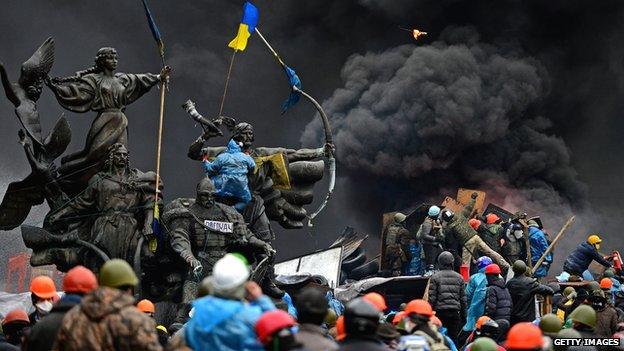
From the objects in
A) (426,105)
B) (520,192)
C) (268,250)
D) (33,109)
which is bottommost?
(268,250)

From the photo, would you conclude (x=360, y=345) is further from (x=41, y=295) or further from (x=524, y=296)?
(x=524, y=296)

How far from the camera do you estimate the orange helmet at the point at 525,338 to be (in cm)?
744

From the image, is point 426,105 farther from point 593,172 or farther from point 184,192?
point 184,192

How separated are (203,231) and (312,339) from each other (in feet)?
26.9

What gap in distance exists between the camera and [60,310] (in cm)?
785

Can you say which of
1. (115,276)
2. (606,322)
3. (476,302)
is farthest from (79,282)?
(476,302)

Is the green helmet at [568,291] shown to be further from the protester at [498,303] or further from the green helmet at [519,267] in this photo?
the protester at [498,303]

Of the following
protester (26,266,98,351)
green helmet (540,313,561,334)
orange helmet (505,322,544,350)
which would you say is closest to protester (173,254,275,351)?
protester (26,266,98,351)

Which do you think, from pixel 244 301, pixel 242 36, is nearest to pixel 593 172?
pixel 242 36

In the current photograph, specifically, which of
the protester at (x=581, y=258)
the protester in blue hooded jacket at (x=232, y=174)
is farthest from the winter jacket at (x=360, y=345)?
the protester at (x=581, y=258)

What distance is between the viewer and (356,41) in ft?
111

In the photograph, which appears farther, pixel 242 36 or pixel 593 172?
pixel 593 172

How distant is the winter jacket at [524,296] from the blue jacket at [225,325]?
325 inches

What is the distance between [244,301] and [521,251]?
14099 mm
